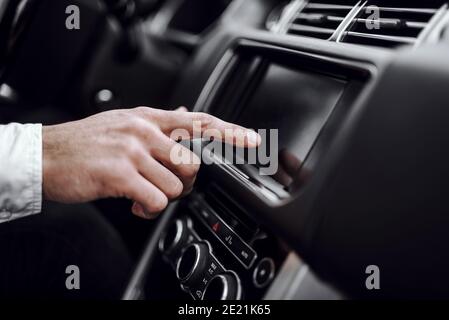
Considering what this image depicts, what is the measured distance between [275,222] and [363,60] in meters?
0.24

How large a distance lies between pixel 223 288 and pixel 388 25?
0.44 meters

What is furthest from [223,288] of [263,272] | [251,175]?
[251,175]

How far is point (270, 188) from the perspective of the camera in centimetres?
71

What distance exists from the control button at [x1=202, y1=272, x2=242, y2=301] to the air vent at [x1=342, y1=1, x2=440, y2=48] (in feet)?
1.27

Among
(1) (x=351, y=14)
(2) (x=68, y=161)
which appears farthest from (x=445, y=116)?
(2) (x=68, y=161)

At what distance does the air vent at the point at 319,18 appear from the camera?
808 millimetres

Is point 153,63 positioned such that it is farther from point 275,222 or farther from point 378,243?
point 378,243

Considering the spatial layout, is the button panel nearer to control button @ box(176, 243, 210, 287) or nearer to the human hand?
control button @ box(176, 243, 210, 287)

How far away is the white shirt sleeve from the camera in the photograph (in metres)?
0.66

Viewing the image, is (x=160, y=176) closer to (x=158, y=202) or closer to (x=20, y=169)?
(x=158, y=202)

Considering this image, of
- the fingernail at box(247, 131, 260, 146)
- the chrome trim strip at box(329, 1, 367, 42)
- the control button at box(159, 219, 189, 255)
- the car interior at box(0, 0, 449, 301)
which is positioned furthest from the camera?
the control button at box(159, 219, 189, 255)

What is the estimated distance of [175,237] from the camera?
91 centimetres

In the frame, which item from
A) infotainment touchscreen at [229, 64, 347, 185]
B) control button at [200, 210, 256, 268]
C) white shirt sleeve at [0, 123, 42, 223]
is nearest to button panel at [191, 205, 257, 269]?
control button at [200, 210, 256, 268]

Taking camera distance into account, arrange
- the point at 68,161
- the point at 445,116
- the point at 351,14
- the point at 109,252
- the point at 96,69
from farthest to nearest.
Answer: the point at 96,69 < the point at 109,252 < the point at 351,14 < the point at 68,161 < the point at 445,116
